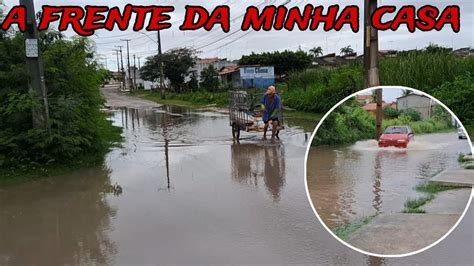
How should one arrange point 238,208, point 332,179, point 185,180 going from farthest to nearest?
point 185,180
point 238,208
point 332,179

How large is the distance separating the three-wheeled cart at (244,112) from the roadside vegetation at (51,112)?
3.77 metres

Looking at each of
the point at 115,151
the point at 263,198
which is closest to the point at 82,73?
the point at 115,151

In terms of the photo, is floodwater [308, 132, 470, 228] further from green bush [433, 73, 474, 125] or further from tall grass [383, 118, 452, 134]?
green bush [433, 73, 474, 125]

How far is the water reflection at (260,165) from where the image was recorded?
777cm

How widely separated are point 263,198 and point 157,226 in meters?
1.76

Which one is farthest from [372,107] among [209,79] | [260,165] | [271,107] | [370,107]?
[209,79]

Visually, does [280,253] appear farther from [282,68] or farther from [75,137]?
[282,68]

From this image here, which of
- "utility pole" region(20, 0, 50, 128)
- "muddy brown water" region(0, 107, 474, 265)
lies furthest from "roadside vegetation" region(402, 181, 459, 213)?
"utility pole" region(20, 0, 50, 128)

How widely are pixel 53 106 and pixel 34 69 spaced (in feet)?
2.64

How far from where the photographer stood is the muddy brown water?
4609 mm

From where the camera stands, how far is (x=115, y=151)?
11789 millimetres

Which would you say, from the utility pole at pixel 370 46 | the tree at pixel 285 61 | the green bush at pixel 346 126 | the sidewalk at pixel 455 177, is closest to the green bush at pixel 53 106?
the utility pole at pixel 370 46

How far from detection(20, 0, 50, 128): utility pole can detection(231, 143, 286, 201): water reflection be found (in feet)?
12.0

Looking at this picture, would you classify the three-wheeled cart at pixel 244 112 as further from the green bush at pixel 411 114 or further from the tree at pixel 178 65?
the tree at pixel 178 65
